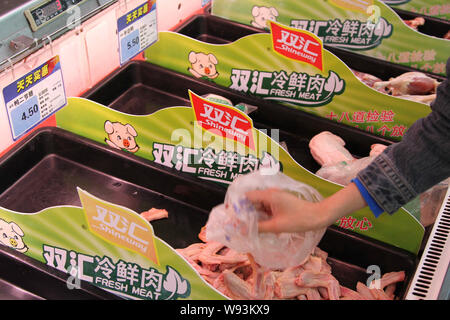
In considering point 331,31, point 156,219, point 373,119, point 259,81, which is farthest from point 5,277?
point 331,31

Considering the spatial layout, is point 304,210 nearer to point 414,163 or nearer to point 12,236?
point 414,163

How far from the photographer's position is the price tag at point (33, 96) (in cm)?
186

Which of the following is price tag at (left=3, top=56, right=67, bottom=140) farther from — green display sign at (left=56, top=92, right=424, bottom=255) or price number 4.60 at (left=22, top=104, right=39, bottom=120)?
green display sign at (left=56, top=92, right=424, bottom=255)

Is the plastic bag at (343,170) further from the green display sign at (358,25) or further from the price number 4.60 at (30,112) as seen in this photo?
the price number 4.60 at (30,112)

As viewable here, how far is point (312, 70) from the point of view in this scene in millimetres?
2484

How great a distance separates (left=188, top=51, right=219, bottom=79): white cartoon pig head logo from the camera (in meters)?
2.63

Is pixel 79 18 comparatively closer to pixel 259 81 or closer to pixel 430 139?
pixel 259 81

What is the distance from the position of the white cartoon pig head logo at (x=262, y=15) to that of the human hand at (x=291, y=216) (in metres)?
1.92

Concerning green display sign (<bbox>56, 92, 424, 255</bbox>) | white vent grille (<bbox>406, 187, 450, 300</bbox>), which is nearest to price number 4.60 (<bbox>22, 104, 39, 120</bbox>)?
green display sign (<bbox>56, 92, 424, 255</bbox>)

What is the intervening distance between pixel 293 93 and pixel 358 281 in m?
0.97

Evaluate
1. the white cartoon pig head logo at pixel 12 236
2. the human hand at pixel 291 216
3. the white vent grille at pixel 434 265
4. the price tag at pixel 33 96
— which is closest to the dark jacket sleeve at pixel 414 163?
the human hand at pixel 291 216

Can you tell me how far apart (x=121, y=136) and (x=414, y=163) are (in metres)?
1.25

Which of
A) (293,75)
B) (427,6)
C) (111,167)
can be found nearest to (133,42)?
(111,167)
